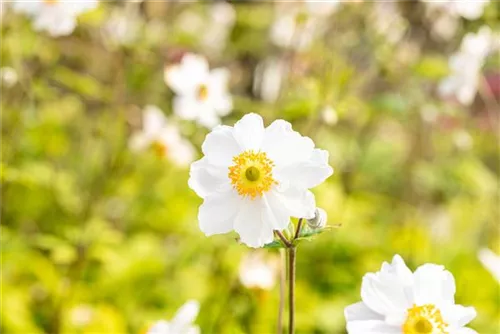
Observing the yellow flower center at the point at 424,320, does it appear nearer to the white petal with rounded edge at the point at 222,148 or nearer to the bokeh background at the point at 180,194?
the white petal with rounded edge at the point at 222,148

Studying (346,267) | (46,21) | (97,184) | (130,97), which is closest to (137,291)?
(97,184)

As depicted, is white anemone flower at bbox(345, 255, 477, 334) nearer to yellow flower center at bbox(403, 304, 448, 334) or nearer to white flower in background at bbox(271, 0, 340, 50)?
yellow flower center at bbox(403, 304, 448, 334)

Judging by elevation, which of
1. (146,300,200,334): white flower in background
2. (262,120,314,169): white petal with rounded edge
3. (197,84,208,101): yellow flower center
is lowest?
(146,300,200,334): white flower in background

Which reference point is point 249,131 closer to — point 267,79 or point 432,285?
point 432,285

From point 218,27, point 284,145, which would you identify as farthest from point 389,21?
point 284,145

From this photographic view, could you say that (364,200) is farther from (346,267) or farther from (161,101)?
(161,101)

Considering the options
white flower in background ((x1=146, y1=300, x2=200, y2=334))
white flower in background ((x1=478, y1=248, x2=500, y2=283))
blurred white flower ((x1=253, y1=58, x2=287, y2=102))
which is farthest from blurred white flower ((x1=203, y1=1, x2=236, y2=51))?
white flower in background ((x1=146, y1=300, x2=200, y2=334))
